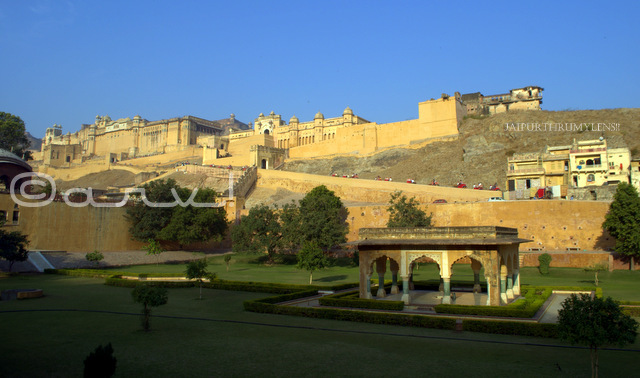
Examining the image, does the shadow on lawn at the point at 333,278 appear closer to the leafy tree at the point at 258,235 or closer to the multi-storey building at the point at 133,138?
the leafy tree at the point at 258,235

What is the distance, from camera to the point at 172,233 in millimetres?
35312

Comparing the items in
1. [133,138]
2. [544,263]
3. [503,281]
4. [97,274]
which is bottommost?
[97,274]

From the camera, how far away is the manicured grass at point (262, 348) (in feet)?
29.2

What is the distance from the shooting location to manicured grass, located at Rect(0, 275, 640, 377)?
8914mm

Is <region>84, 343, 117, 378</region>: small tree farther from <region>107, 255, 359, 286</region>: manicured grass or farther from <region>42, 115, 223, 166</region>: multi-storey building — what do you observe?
<region>42, 115, 223, 166</region>: multi-storey building

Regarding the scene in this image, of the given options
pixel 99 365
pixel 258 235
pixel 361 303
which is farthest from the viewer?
pixel 258 235

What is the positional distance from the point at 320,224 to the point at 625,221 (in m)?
17.6

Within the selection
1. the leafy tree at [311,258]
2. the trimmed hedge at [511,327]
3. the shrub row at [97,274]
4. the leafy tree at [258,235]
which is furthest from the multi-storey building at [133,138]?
the trimmed hedge at [511,327]

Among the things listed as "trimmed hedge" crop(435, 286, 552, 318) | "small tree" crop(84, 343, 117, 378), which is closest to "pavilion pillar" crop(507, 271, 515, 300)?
"trimmed hedge" crop(435, 286, 552, 318)

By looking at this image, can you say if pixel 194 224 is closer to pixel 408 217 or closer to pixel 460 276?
pixel 408 217

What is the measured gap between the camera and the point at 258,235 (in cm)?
3409

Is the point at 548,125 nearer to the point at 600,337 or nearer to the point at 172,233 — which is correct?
the point at 172,233

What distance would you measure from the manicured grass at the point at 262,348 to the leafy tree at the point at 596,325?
0.79m

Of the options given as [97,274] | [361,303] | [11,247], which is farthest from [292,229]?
[361,303]
